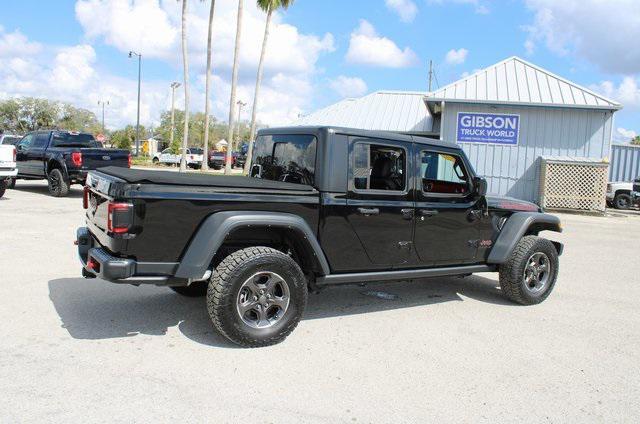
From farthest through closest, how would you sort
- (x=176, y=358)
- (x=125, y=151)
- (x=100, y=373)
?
(x=125, y=151), (x=176, y=358), (x=100, y=373)

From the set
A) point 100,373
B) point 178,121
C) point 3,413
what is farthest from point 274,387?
point 178,121

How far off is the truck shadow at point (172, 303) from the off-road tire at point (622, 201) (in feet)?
56.7

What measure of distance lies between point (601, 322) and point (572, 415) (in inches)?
92.2

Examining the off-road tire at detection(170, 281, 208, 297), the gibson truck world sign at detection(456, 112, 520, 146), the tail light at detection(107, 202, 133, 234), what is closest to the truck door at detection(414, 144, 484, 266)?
the off-road tire at detection(170, 281, 208, 297)

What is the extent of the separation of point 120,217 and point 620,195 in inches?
865

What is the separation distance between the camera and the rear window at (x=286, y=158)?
15.5ft

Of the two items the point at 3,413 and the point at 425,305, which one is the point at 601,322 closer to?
the point at 425,305

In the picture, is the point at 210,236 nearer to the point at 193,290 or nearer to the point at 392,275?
the point at 193,290

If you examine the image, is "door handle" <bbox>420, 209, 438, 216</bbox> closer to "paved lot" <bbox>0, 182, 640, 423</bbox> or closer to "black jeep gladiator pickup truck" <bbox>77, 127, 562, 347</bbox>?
"black jeep gladiator pickup truck" <bbox>77, 127, 562, 347</bbox>

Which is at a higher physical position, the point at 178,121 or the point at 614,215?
the point at 178,121

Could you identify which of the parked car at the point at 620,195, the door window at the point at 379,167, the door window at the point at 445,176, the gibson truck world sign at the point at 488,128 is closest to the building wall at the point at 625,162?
the parked car at the point at 620,195

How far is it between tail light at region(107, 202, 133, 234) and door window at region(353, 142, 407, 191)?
6.22 feet

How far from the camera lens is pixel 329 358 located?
4086 millimetres

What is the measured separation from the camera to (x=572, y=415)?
334cm
